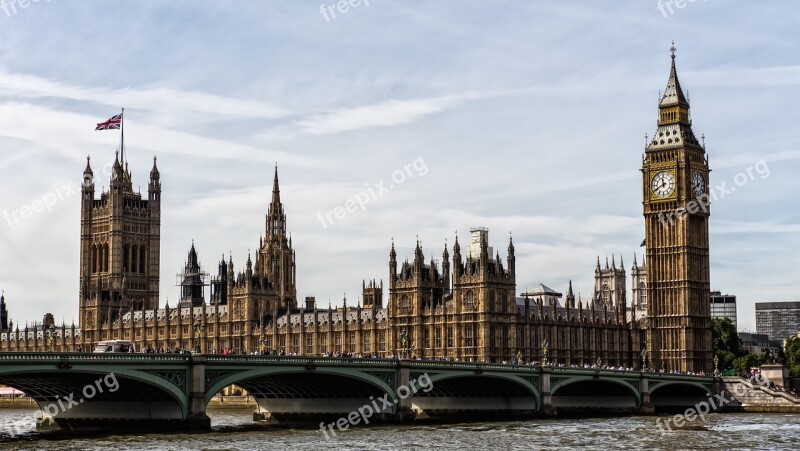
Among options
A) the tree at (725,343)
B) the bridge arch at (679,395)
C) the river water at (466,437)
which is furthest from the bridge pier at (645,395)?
the tree at (725,343)

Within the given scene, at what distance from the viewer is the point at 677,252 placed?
158 m

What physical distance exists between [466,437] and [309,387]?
51.1 feet

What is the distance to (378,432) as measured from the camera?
8669 cm

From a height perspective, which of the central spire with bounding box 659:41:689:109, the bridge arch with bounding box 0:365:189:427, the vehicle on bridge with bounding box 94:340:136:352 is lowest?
the bridge arch with bounding box 0:365:189:427

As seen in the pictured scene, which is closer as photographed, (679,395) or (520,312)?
(679,395)

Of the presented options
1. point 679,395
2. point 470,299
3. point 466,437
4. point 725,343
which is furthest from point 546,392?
point 725,343

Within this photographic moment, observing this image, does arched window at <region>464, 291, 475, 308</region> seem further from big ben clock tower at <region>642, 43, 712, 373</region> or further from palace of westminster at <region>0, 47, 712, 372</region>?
big ben clock tower at <region>642, 43, 712, 373</region>

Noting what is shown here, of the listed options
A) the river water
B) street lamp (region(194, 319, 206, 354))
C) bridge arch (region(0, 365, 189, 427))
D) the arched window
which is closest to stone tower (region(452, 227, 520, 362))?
the arched window

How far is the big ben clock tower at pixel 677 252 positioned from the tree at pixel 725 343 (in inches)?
570

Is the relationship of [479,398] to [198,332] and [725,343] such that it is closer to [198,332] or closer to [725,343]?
[198,332]

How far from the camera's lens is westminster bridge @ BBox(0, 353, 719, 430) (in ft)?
259

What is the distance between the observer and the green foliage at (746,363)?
16825 cm

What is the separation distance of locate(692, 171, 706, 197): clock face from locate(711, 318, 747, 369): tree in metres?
20.4

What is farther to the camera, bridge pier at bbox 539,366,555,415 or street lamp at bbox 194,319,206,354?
bridge pier at bbox 539,366,555,415
